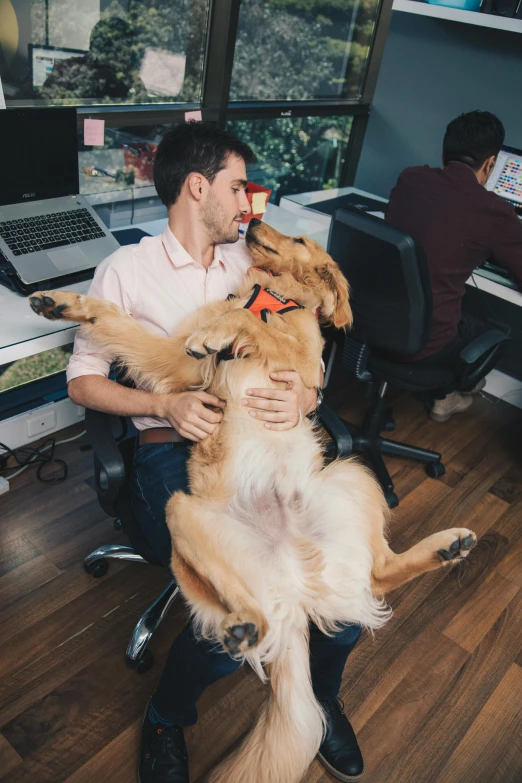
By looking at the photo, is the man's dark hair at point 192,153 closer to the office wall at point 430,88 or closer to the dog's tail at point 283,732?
the dog's tail at point 283,732

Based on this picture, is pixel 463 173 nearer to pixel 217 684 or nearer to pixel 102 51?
pixel 102 51

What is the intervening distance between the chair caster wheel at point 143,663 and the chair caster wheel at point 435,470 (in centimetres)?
152

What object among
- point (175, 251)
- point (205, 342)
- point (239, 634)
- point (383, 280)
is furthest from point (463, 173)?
point (239, 634)

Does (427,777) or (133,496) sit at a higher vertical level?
(133,496)

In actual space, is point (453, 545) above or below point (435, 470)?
above

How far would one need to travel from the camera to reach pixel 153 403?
151cm

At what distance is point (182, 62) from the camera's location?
2.77m

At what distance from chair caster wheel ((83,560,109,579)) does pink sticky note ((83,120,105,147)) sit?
1.62 meters

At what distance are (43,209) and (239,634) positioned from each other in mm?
1512

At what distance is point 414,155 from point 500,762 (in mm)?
3065

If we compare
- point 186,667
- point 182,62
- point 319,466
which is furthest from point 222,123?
point 186,667

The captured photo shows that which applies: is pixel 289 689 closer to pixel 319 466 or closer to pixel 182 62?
pixel 319 466

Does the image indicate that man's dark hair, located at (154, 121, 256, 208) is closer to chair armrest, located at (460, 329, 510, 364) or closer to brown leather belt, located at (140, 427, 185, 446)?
brown leather belt, located at (140, 427, 185, 446)

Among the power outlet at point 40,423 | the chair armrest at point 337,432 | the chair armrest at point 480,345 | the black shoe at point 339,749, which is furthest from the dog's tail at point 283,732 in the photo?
the power outlet at point 40,423
